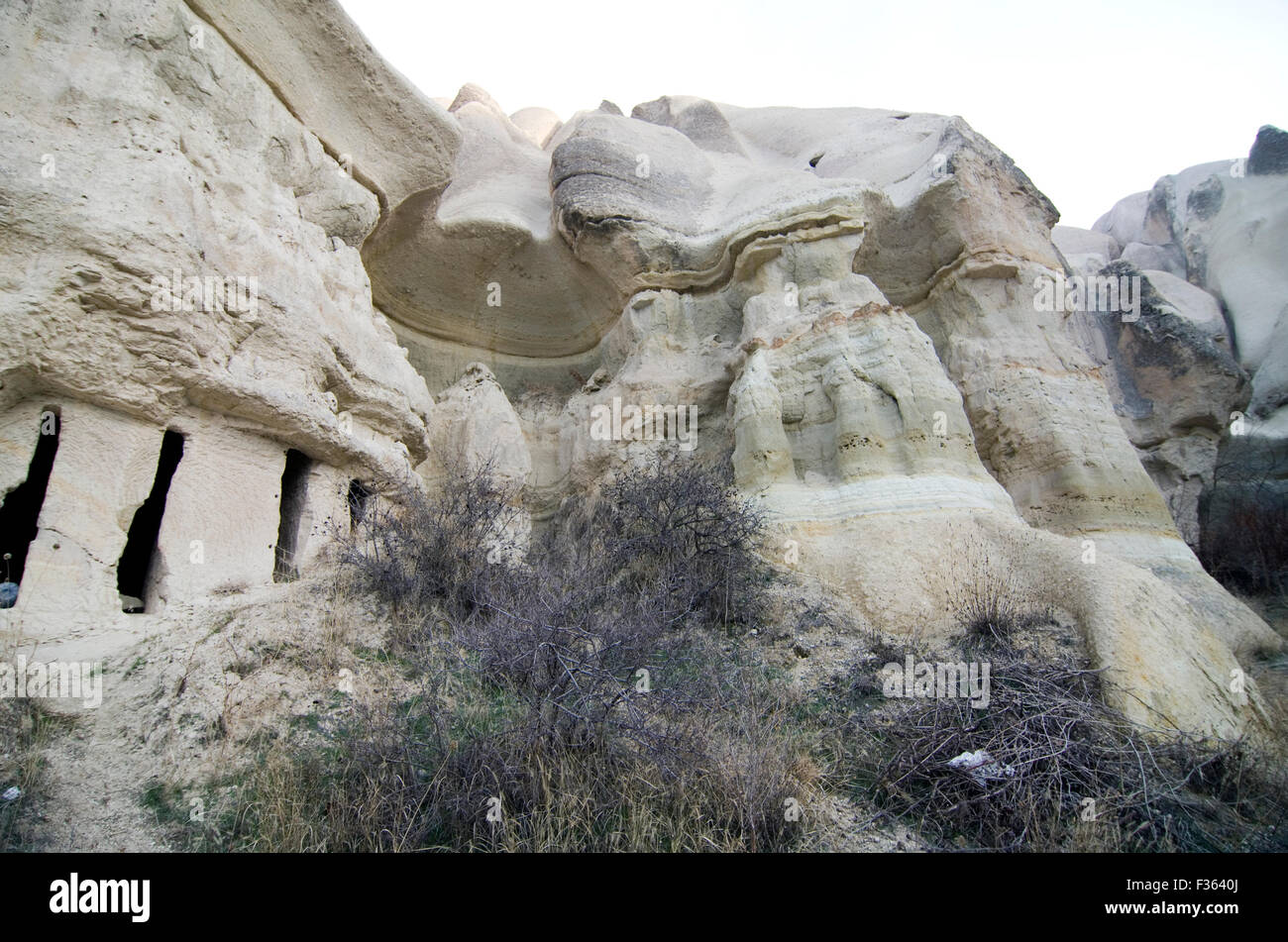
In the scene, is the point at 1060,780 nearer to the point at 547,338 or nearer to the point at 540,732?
the point at 540,732

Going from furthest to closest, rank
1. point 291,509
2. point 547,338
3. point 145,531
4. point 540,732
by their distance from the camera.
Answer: point 547,338 < point 291,509 < point 145,531 < point 540,732

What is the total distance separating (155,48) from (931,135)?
10.2 metres

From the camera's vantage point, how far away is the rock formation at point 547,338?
4.82 meters

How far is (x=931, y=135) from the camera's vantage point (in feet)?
37.6

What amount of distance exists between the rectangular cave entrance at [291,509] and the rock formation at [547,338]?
0.15 feet

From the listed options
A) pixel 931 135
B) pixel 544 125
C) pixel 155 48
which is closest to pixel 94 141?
pixel 155 48

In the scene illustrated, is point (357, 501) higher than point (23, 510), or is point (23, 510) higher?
point (357, 501)

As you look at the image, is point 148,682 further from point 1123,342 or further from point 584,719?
point 1123,342

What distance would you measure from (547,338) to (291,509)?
643cm

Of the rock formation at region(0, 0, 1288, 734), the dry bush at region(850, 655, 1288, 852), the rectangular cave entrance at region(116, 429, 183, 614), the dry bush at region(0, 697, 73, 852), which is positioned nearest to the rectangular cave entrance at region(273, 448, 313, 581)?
the rock formation at region(0, 0, 1288, 734)

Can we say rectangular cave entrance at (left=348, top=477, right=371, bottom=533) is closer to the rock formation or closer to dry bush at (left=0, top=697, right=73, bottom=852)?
the rock formation

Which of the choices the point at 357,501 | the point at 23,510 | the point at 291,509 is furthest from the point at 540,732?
the point at 23,510

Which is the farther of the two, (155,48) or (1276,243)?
(1276,243)

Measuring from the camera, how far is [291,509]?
6.44m
